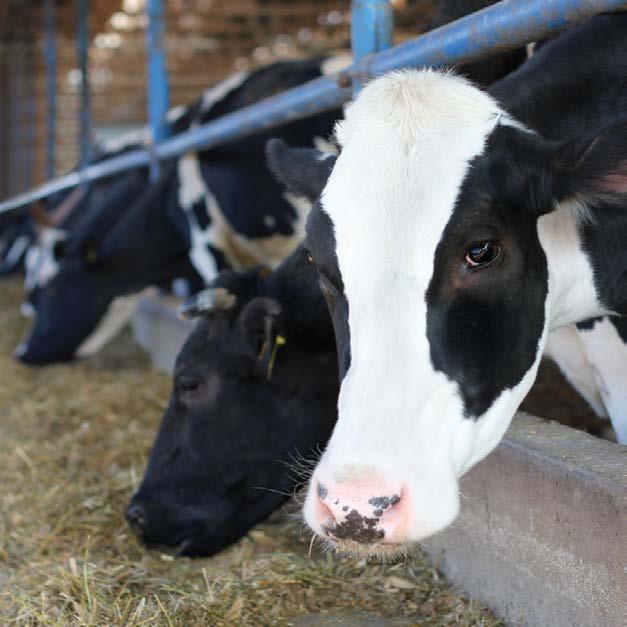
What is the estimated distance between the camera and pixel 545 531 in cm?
227

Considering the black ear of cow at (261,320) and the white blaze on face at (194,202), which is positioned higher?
the black ear of cow at (261,320)

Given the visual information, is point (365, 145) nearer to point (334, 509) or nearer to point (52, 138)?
point (334, 509)

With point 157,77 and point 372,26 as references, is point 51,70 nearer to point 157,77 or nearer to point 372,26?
point 157,77

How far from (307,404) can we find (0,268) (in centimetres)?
906

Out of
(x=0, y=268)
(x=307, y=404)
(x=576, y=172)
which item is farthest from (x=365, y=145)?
(x=0, y=268)

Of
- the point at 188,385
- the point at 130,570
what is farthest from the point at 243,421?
the point at 130,570

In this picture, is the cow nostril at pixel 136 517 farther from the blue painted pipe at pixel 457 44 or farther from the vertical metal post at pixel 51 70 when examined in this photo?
the vertical metal post at pixel 51 70

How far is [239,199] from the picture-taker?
210 inches

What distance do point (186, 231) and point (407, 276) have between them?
413 centimetres

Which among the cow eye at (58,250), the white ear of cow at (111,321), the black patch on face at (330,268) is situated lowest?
the white ear of cow at (111,321)

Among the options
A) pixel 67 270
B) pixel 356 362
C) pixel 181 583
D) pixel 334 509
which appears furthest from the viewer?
pixel 67 270

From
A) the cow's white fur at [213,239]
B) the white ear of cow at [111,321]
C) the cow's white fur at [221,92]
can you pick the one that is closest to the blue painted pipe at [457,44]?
the cow's white fur at [213,239]

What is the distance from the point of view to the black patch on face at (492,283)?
1.81 m

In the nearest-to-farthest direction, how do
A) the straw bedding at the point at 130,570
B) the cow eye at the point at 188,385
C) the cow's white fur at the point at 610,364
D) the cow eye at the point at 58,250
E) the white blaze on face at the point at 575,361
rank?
the straw bedding at the point at 130,570 < the cow's white fur at the point at 610,364 < the white blaze on face at the point at 575,361 < the cow eye at the point at 188,385 < the cow eye at the point at 58,250
